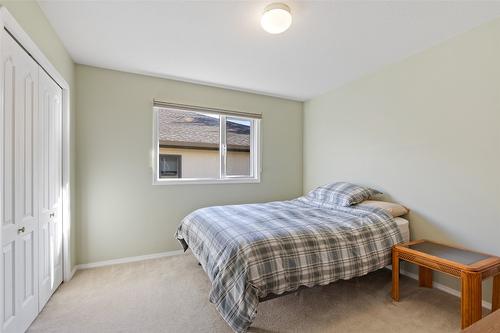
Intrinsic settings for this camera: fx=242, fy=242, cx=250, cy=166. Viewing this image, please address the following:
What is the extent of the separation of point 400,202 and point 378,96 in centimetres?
126

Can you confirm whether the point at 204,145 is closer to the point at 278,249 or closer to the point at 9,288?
the point at 278,249

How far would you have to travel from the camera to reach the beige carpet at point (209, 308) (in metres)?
1.78

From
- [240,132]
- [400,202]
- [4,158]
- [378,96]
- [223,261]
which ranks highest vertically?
[378,96]

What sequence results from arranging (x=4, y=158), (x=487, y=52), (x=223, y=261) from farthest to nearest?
1. (x=487, y=52)
2. (x=223, y=261)
3. (x=4, y=158)

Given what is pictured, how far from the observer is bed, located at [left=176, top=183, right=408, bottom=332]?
5.28ft

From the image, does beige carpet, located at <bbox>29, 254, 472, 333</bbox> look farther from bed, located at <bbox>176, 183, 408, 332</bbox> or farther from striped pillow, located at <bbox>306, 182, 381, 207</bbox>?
striped pillow, located at <bbox>306, 182, 381, 207</bbox>

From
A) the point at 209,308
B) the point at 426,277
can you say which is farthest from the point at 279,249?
the point at 426,277

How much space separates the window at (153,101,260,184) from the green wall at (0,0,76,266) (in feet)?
2.87

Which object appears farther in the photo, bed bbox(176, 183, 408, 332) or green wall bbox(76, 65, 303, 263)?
green wall bbox(76, 65, 303, 263)

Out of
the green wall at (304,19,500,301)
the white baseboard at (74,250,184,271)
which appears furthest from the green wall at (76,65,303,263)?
the green wall at (304,19,500,301)

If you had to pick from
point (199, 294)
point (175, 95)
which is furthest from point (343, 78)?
point (199, 294)

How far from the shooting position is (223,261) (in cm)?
171

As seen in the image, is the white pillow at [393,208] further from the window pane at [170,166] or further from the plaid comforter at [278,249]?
the window pane at [170,166]

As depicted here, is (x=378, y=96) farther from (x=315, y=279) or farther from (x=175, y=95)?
(x=175, y=95)
